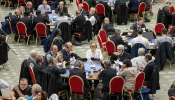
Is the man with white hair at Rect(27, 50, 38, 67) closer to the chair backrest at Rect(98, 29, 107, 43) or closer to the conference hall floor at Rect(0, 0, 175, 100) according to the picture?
the conference hall floor at Rect(0, 0, 175, 100)

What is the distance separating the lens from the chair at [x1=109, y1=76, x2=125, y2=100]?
44.6 feet

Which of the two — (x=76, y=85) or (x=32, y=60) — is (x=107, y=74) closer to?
(x=76, y=85)

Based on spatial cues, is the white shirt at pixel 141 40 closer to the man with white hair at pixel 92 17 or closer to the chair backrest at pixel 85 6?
the man with white hair at pixel 92 17

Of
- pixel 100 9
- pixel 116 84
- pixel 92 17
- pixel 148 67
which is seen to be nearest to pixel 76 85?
pixel 116 84

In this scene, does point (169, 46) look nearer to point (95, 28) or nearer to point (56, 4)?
point (95, 28)

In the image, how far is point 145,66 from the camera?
48.4ft

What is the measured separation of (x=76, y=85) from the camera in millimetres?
13711

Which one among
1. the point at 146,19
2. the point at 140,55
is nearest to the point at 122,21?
the point at 146,19

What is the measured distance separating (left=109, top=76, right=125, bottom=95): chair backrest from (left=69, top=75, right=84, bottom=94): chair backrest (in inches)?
29.0

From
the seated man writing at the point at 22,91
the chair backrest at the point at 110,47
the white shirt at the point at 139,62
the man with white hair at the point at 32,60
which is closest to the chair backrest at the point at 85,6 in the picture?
the chair backrest at the point at 110,47

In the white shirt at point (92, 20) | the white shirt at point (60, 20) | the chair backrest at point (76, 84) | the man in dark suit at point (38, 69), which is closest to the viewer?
the chair backrest at point (76, 84)

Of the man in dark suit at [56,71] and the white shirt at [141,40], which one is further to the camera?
the white shirt at [141,40]

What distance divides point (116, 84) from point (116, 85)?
1.4 inches

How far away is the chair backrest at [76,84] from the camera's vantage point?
1356 centimetres
